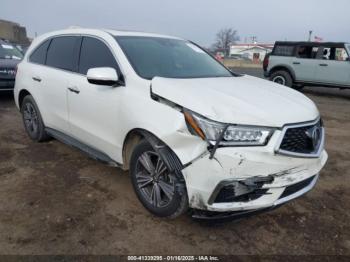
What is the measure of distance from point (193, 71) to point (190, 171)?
5.06ft

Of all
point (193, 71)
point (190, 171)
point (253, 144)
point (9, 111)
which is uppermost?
point (193, 71)

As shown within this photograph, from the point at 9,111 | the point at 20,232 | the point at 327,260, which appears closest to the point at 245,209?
the point at 327,260

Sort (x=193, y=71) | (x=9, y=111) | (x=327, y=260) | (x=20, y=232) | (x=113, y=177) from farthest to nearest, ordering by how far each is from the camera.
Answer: (x=9, y=111), (x=113, y=177), (x=193, y=71), (x=20, y=232), (x=327, y=260)

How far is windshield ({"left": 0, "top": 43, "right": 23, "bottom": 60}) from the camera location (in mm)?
9359

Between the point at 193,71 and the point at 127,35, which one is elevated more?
the point at 127,35

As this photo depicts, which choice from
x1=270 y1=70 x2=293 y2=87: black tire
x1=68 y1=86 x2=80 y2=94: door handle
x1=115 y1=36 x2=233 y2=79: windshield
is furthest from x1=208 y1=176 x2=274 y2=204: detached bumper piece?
x1=270 y1=70 x2=293 y2=87: black tire

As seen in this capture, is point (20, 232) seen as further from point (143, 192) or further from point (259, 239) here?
point (259, 239)

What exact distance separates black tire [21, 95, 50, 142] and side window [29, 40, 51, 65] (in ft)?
1.84

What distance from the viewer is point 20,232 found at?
2922 millimetres

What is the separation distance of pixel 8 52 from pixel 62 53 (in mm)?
6232

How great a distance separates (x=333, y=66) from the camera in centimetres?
1129

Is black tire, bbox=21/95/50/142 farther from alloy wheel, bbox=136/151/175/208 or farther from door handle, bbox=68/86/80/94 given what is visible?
alloy wheel, bbox=136/151/175/208

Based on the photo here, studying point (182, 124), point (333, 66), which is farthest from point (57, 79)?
point (333, 66)

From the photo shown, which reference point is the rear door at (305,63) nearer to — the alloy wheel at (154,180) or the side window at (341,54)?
the side window at (341,54)
